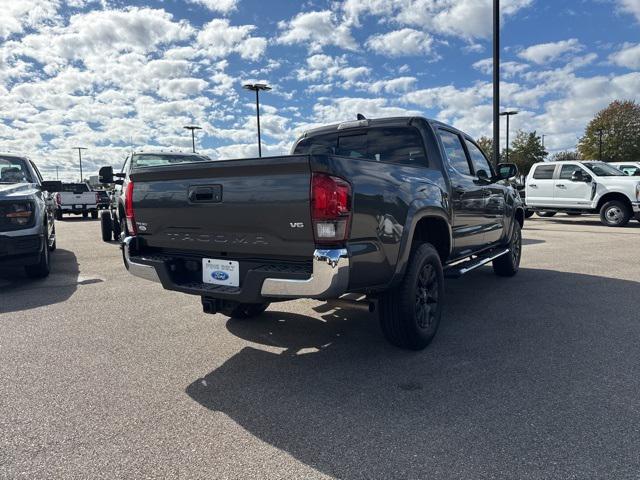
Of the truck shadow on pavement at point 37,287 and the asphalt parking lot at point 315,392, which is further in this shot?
the truck shadow on pavement at point 37,287

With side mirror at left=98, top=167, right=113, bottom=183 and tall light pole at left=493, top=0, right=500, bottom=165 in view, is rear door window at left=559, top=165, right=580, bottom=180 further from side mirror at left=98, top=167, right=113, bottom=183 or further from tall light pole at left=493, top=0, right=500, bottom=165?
side mirror at left=98, top=167, right=113, bottom=183

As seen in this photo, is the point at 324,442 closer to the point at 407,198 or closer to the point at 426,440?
the point at 426,440

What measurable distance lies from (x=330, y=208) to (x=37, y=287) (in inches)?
205

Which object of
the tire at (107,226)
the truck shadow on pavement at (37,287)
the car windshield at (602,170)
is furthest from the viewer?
the car windshield at (602,170)

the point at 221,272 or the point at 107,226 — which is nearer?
the point at 221,272

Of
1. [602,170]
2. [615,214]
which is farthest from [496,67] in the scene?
[615,214]

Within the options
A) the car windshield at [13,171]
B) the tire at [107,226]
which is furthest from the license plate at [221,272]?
the tire at [107,226]

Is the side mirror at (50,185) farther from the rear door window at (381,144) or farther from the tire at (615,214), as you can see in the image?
the tire at (615,214)

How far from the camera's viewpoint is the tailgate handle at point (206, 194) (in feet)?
10.4

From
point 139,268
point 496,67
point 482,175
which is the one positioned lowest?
point 139,268

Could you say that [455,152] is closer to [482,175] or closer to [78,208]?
[482,175]

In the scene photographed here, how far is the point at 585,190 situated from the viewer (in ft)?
47.1

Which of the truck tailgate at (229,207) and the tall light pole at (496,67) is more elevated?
the tall light pole at (496,67)

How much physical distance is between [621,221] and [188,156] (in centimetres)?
1216
